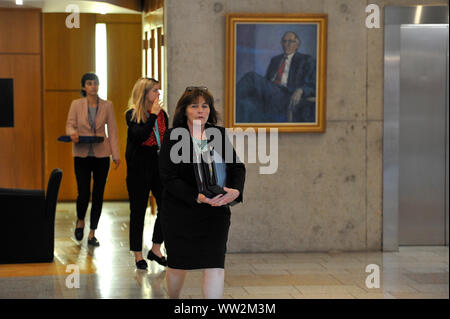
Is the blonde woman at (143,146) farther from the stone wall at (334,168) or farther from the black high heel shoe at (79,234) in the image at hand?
the black high heel shoe at (79,234)

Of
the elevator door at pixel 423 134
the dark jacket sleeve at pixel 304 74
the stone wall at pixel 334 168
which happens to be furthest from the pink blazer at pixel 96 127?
the elevator door at pixel 423 134

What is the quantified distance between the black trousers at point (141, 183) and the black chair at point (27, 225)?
36.1 inches

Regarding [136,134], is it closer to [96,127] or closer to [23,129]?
[96,127]

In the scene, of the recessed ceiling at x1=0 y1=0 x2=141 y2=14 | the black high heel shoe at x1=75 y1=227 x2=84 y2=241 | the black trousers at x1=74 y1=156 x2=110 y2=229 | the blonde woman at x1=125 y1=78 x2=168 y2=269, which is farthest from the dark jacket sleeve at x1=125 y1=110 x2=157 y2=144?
the recessed ceiling at x1=0 y1=0 x2=141 y2=14

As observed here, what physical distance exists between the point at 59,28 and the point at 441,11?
6.31 meters

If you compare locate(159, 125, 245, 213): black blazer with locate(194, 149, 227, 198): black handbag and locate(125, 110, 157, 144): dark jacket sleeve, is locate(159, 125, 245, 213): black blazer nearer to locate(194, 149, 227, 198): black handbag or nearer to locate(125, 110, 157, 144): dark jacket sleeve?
locate(194, 149, 227, 198): black handbag

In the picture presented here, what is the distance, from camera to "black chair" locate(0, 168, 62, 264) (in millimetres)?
7434

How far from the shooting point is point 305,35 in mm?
7883

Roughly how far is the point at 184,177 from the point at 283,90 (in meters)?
3.22

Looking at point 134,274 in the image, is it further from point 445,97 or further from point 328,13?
point 445,97

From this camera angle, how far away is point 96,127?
28.0 ft

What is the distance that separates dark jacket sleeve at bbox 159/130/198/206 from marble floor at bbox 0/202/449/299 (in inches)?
58.8

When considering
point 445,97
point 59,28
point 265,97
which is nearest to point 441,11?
point 445,97

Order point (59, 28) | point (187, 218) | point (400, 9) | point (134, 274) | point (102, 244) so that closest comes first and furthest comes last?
point (187, 218) < point (134, 274) < point (400, 9) < point (102, 244) < point (59, 28)
